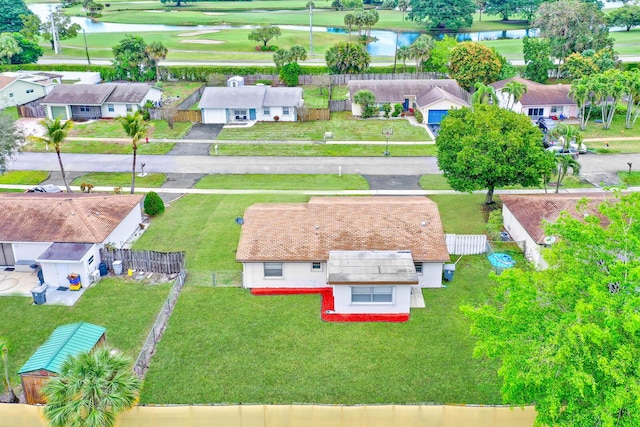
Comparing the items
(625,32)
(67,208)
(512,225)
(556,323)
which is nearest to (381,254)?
(512,225)

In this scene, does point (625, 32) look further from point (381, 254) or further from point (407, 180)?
point (381, 254)

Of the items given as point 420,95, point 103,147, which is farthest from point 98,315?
point 420,95

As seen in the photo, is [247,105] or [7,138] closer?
[7,138]

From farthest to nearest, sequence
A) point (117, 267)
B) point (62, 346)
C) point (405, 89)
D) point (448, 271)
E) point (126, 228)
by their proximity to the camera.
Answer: point (405, 89) → point (126, 228) → point (117, 267) → point (448, 271) → point (62, 346)

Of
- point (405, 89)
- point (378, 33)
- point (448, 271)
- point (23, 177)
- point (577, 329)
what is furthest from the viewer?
point (378, 33)

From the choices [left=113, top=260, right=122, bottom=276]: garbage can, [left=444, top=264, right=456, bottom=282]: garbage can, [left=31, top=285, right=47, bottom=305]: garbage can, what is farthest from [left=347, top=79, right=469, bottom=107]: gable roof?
[left=31, top=285, right=47, bottom=305]: garbage can

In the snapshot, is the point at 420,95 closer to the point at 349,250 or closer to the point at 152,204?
the point at 152,204

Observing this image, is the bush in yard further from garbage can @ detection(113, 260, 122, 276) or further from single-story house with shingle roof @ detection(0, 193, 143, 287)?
garbage can @ detection(113, 260, 122, 276)

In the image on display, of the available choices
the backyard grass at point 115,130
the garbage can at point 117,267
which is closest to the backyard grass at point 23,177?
the backyard grass at point 115,130
